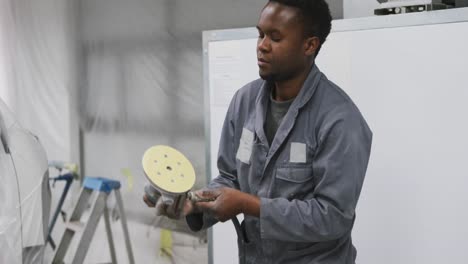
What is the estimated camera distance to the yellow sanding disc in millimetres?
1361

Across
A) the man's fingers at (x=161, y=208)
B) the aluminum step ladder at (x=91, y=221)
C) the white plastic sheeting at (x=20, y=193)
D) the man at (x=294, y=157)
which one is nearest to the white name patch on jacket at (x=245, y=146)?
the man at (x=294, y=157)

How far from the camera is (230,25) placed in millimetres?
2545

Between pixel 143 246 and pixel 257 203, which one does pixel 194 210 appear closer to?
pixel 257 203

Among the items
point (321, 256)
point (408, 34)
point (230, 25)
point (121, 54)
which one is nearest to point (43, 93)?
point (121, 54)

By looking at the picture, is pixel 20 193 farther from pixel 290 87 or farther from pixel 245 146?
pixel 290 87

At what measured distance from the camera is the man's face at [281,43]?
1395 millimetres

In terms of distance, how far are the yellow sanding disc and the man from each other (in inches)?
2.1

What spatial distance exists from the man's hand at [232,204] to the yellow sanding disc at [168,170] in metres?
0.07

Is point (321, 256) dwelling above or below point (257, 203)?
below

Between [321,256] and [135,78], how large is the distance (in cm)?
176

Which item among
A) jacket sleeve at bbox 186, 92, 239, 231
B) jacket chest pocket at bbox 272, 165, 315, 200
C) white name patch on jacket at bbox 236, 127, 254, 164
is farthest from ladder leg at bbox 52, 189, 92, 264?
jacket chest pocket at bbox 272, 165, 315, 200

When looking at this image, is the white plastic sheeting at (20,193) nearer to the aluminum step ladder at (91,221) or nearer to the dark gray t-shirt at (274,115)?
the dark gray t-shirt at (274,115)

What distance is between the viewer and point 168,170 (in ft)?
4.66

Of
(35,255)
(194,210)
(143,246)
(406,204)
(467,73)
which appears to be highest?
(467,73)
